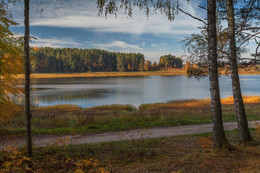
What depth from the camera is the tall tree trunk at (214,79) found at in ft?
20.1

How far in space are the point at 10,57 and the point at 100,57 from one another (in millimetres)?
124419

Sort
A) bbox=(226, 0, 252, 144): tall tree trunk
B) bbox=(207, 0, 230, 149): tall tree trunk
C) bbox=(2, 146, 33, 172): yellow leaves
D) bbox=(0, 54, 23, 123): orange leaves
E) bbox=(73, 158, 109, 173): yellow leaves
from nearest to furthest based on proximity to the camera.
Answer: bbox=(73, 158, 109, 173): yellow leaves → bbox=(2, 146, 33, 172): yellow leaves → bbox=(207, 0, 230, 149): tall tree trunk → bbox=(226, 0, 252, 144): tall tree trunk → bbox=(0, 54, 23, 123): orange leaves

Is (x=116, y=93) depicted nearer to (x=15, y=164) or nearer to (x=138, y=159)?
(x=138, y=159)

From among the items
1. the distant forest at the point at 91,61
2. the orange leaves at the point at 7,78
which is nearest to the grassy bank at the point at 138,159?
the orange leaves at the point at 7,78

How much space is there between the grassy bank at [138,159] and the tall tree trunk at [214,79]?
1.44ft

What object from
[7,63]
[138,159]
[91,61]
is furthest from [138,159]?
Result: [91,61]

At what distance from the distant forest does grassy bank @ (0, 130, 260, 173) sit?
114 metres

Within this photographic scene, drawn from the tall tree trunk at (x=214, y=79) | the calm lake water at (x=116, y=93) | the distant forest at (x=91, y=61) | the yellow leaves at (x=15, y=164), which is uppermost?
the distant forest at (x=91, y=61)

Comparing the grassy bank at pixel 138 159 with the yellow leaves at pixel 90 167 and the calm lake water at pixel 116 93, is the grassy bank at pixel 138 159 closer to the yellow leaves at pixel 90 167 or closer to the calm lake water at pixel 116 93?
the yellow leaves at pixel 90 167

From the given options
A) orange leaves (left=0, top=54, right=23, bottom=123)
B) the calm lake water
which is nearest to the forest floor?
orange leaves (left=0, top=54, right=23, bottom=123)

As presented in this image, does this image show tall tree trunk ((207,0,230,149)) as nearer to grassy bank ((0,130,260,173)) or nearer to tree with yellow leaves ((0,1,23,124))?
grassy bank ((0,130,260,173))

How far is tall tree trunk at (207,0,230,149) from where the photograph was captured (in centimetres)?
614

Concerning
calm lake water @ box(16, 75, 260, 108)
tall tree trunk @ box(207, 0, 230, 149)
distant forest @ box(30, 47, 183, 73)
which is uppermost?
distant forest @ box(30, 47, 183, 73)

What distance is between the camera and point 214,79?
613cm
